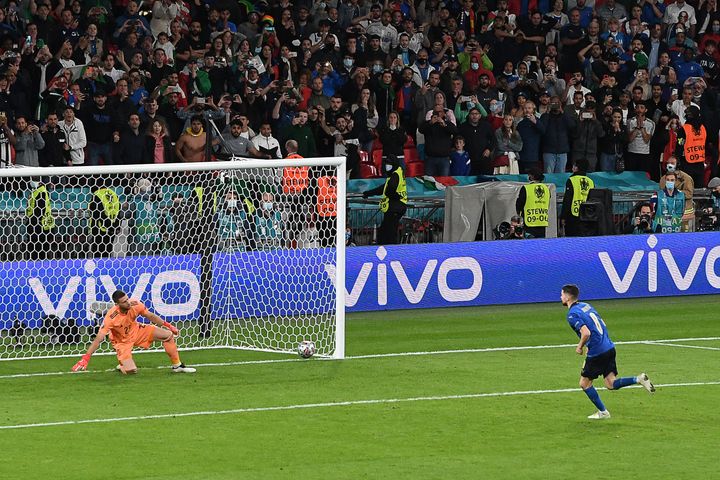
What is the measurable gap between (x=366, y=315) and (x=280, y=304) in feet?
9.18

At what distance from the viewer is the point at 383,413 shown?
49.8 feet

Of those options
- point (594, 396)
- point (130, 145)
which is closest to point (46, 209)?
point (130, 145)

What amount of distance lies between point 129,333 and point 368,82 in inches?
448

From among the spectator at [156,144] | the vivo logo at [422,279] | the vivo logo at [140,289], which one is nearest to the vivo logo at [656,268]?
the vivo logo at [422,279]

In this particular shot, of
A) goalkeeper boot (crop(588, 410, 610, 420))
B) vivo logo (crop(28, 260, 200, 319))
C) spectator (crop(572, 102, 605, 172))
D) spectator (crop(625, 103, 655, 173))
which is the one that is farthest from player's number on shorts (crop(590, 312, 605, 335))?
spectator (crop(625, 103, 655, 173))

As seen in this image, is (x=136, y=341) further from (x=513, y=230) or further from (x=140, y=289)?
(x=513, y=230)

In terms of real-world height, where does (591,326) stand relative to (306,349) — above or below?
above

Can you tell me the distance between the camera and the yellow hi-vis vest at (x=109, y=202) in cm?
1997

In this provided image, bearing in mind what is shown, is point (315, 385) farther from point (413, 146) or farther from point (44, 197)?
point (413, 146)

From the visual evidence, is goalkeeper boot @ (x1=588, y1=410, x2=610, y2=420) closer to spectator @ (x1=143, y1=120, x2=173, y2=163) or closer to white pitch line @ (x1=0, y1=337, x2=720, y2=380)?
white pitch line @ (x1=0, y1=337, x2=720, y2=380)

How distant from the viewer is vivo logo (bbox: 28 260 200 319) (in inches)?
787

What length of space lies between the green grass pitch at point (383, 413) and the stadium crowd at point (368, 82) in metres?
6.08

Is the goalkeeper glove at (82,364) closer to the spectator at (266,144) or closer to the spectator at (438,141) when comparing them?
the spectator at (266,144)

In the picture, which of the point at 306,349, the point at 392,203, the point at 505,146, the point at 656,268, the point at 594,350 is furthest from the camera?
the point at 505,146
